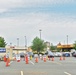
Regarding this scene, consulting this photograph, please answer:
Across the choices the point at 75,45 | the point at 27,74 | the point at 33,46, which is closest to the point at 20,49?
the point at 33,46

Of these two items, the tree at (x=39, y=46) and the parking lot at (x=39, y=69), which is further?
the tree at (x=39, y=46)

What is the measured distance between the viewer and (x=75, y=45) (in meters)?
140

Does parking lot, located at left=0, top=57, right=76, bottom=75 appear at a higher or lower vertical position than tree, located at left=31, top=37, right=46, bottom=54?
lower

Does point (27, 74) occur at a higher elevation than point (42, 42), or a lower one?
lower

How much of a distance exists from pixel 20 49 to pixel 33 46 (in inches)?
206

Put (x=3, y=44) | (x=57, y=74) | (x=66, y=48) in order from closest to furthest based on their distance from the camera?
(x=57, y=74), (x=3, y=44), (x=66, y=48)

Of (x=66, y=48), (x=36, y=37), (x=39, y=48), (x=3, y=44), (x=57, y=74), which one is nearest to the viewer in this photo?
(x=57, y=74)

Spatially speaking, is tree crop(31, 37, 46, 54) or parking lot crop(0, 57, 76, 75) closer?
parking lot crop(0, 57, 76, 75)

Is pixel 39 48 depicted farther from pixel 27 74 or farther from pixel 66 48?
pixel 27 74

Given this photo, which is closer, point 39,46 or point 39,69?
point 39,69

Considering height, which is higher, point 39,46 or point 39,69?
point 39,46

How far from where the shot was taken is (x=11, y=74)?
25.8m

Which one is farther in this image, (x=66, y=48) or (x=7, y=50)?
(x=66, y=48)

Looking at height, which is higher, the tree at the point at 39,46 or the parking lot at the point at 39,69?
the tree at the point at 39,46
